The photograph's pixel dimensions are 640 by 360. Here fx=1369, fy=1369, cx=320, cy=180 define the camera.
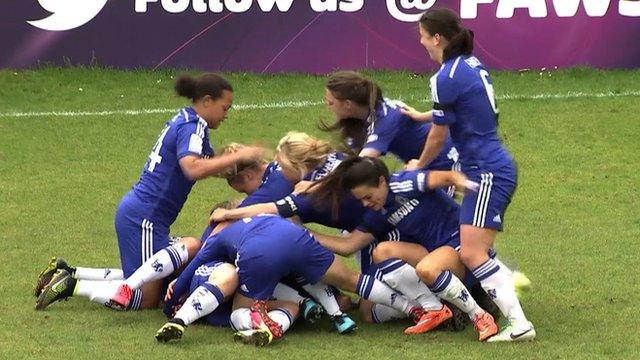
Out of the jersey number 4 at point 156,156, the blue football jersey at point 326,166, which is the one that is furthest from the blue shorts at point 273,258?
the jersey number 4 at point 156,156

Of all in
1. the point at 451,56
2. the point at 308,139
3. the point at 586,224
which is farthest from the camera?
the point at 586,224

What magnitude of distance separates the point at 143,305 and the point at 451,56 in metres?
2.25

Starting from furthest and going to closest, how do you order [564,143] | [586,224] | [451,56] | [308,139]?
[564,143]
[586,224]
[308,139]
[451,56]

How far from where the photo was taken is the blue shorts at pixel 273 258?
23.2 ft

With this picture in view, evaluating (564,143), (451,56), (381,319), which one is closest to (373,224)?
(381,319)

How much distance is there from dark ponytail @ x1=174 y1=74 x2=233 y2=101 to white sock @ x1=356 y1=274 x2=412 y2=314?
141 cm

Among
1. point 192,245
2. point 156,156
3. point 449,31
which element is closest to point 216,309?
point 192,245

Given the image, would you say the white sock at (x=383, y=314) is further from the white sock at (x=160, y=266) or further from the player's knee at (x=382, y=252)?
the white sock at (x=160, y=266)

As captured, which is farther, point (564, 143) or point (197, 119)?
point (564, 143)

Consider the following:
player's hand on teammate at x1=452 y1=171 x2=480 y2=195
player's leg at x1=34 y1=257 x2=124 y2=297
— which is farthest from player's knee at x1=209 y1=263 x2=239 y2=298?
player's hand on teammate at x1=452 y1=171 x2=480 y2=195

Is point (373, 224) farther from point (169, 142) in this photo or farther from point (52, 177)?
point (52, 177)

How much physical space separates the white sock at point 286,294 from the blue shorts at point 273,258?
169 millimetres

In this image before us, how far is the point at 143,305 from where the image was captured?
778 cm

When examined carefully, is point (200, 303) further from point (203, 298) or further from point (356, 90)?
point (356, 90)
